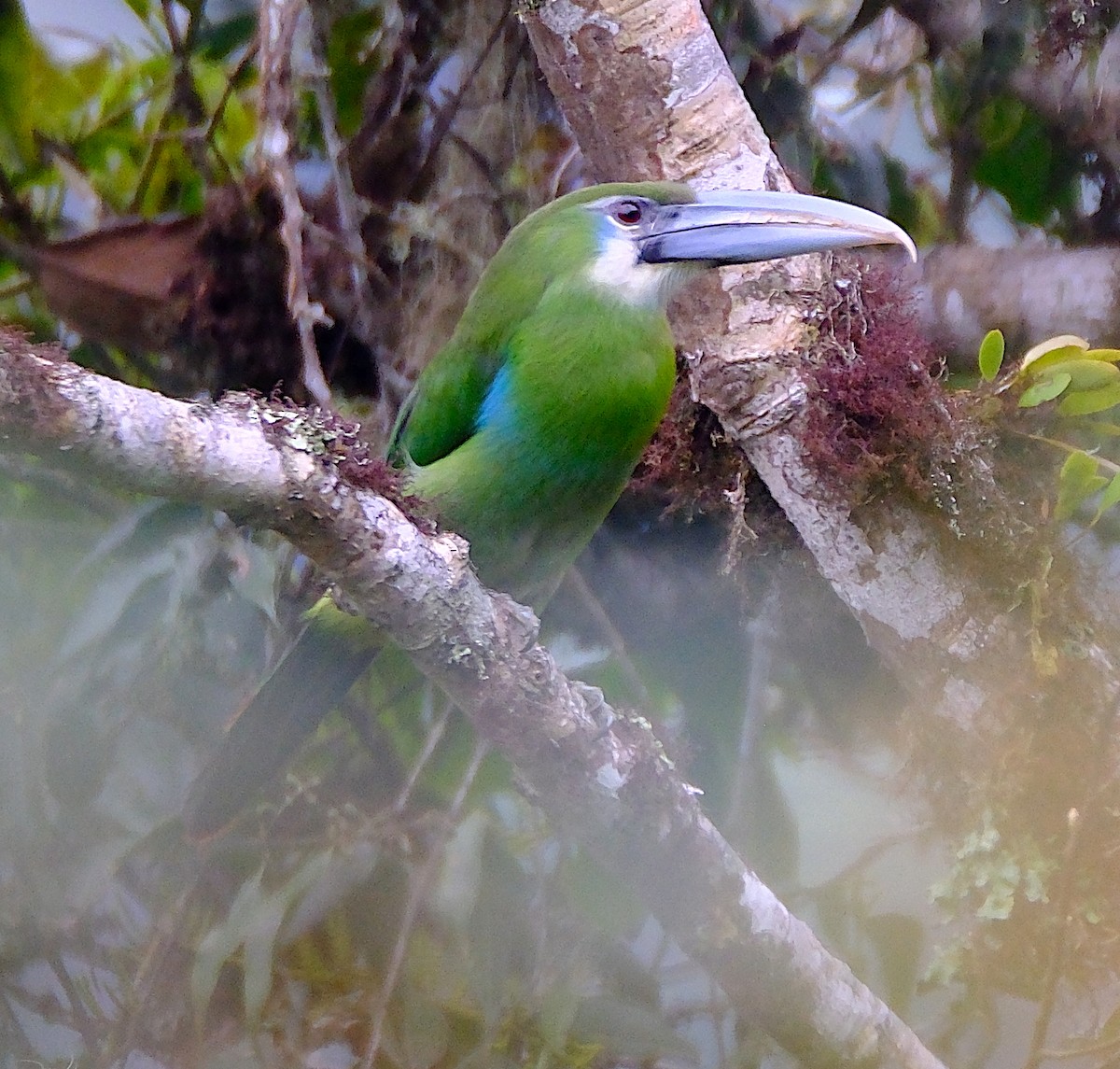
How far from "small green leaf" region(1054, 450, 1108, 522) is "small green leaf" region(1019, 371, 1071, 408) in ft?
0.24

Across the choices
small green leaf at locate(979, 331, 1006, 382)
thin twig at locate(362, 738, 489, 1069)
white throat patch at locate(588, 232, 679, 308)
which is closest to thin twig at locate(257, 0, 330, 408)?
white throat patch at locate(588, 232, 679, 308)

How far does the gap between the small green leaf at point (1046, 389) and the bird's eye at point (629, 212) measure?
20.7 inches

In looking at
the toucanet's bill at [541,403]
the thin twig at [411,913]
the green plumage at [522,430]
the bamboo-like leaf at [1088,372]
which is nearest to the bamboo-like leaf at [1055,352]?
the bamboo-like leaf at [1088,372]

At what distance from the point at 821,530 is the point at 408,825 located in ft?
2.27

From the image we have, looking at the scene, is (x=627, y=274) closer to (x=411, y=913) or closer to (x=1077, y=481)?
(x=1077, y=481)

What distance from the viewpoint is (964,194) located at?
2078mm

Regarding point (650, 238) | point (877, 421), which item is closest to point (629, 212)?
point (650, 238)

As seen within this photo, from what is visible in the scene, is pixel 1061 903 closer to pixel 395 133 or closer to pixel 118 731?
pixel 118 731

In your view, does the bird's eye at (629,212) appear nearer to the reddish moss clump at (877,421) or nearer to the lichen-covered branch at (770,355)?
the lichen-covered branch at (770,355)

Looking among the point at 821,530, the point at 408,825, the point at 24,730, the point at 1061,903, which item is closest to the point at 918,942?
the point at 1061,903

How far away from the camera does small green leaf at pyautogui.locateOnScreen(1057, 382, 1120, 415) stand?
1.41 meters

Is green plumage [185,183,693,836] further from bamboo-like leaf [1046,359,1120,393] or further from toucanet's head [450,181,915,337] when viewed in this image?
bamboo-like leaf [1046,359,1120,393]

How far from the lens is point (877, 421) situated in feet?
5.03

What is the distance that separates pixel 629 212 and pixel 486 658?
0.71m
